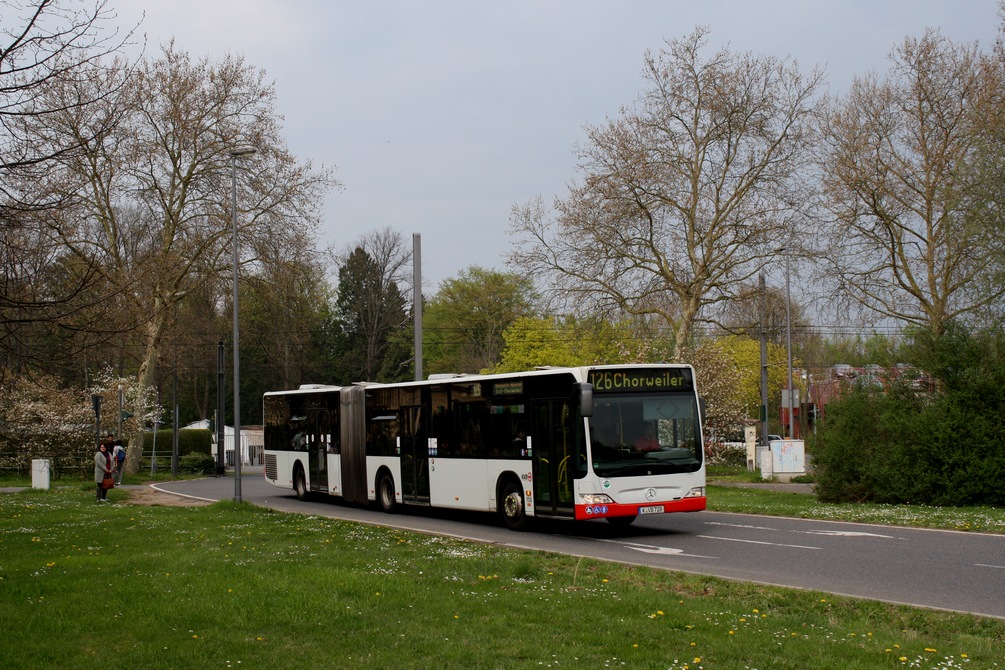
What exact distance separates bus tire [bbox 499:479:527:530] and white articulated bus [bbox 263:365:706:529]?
22mm

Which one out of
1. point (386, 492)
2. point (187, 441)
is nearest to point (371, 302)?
point (187, 441)

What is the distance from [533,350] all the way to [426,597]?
201ft

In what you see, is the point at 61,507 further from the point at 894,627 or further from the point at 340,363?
the point at 340,363

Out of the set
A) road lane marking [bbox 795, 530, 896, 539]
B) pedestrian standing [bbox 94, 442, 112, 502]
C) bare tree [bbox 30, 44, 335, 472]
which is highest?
bare tree [bbox 30, 44, 335, 472]

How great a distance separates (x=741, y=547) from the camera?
15.7m

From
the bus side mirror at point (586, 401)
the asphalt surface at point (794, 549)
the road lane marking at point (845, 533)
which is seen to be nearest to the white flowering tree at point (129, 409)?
the asphalt surface at point (794, 549)

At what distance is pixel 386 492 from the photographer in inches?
989

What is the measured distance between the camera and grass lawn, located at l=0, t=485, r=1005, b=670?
308 inches

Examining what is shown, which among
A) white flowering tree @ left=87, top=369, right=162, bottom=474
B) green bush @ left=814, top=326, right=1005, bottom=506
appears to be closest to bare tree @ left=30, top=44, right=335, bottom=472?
white flowering tree @ left=87, top=369, right=162, bottom=474

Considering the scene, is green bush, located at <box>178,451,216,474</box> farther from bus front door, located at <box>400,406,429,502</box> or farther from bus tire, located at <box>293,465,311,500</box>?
bus front door, located at <box>400,406,429,502</box>

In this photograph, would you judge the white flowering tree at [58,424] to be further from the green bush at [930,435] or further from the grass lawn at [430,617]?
the grass lawn at [430,617]

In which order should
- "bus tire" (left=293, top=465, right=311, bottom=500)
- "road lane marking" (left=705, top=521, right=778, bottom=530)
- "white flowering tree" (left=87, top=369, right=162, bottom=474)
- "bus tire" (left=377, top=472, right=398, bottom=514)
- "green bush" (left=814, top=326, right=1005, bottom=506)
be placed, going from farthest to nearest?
1. "white flowering tree" (left=87, top=369, right=162, bottom=474)
2. "bus tire" (left=293, top=465, right=311, bottom=500)
3. "bus tire" (left=377, top=472, right=398, bottom=514)
4. "green bush" (left=814, top=326, right=1005, bottom=506)
5. "road lane marking" (left=705, top=521, right=778, bottom=530)

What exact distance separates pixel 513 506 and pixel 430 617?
33.8 feet

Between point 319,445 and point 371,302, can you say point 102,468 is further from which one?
point 371,302
